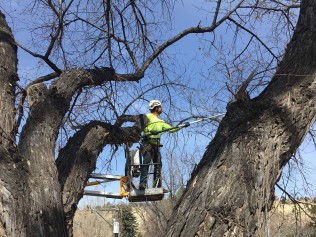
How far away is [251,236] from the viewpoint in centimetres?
297

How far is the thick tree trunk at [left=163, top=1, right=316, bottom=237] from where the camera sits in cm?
297

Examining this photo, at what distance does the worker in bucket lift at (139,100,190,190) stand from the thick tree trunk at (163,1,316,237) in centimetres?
260

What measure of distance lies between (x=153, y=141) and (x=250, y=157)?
3.39 metres

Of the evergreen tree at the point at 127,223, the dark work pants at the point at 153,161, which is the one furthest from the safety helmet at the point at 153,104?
the evergreen tree at the point at 127,223

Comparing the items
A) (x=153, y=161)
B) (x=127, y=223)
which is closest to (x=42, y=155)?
(x=153, y=161)

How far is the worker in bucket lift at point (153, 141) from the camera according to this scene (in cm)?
635

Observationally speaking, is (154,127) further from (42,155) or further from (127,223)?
(127,223)

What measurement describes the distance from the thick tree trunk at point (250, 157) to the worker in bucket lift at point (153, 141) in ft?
8.53

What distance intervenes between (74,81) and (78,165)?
87 cm

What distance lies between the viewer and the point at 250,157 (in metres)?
3.20

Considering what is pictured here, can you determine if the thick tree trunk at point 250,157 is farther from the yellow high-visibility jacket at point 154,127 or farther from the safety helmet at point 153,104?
the safety helmet at point 153,104

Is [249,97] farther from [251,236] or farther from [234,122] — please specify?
[251,236]

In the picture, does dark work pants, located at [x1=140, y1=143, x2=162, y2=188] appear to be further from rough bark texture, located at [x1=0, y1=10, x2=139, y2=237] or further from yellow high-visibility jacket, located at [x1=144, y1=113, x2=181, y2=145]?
rough bark texture, located at [x1=0, y1=10, x2=139, y2=237]

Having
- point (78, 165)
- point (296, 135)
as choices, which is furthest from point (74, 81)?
point (296, 135)
